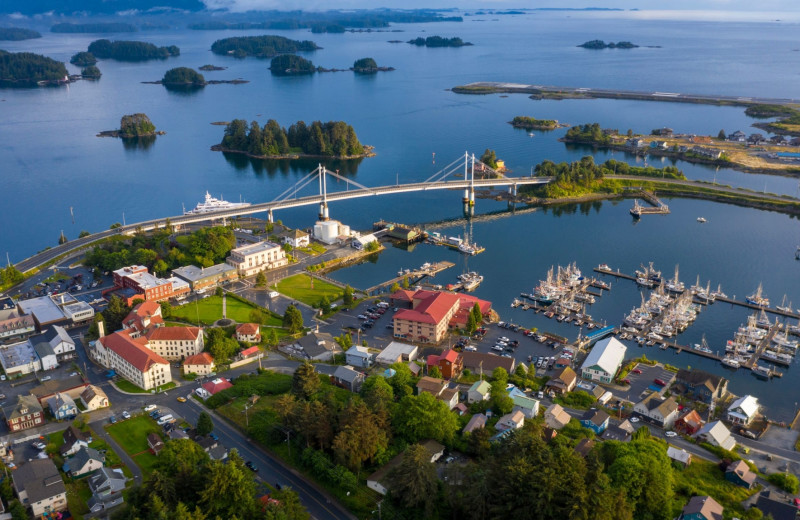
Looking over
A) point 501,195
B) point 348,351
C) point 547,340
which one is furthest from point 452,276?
point 501,195

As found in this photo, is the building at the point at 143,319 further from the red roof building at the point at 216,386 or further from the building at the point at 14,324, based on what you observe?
the red roof building at the point at 216,386

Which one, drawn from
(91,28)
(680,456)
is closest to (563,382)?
(680,456)

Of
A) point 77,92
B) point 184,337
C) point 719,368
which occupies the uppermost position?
point 77,92

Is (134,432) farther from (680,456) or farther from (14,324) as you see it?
(680,456)

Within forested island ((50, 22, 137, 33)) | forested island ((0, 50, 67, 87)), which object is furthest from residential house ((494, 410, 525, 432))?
forested island ((50, 22, 137, 33))

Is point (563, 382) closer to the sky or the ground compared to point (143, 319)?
closer to the ground

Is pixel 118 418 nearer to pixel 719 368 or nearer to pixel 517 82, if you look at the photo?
pixel 719 368

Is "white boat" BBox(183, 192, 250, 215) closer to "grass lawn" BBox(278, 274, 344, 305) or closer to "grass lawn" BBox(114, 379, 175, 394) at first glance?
"grass lawn" BBox(278, 274, 344, 305)
